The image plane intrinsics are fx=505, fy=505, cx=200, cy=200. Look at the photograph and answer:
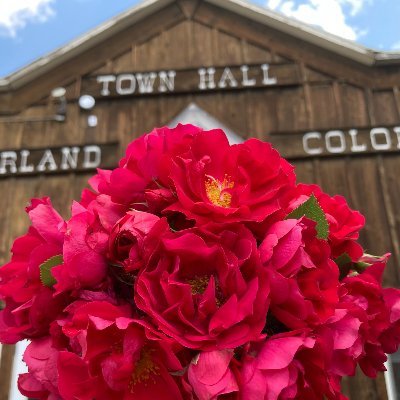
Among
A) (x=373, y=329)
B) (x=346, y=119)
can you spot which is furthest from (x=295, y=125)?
(x=373, y=329)

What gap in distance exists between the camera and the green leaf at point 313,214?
2.73 ft

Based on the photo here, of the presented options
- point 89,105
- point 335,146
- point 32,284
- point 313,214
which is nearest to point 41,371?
point 32,284

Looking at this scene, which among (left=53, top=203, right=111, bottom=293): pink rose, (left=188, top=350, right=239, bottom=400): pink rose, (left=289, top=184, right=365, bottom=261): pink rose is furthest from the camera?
(left=289, top=184, right=365, bottom=261): pink rose

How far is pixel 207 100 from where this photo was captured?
4562mm

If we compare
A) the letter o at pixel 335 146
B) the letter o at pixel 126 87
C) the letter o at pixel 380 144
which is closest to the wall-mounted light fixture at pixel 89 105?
the letter o at pixel 126 87

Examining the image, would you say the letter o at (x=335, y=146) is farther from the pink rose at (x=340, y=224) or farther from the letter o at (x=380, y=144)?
the pink rose at (x=340, y=224)

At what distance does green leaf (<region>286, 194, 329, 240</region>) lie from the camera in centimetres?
83

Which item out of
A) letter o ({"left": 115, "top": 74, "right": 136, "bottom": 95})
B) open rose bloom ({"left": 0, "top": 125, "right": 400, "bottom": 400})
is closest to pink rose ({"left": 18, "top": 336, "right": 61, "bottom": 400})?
open rose bloom ({"left": 0, "top": 125, "right": 400, "bottom": 400})

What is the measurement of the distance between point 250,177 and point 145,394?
38cm

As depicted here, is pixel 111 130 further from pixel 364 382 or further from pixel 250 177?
pixel 250 177

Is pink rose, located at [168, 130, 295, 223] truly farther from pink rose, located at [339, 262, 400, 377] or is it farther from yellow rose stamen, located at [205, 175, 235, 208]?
pink rose, located at [339, 262, 400, 377]

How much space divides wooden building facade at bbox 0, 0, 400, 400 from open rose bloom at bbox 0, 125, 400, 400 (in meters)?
3.42

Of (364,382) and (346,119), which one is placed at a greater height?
(346,119)

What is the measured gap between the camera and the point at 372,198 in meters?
4.14
